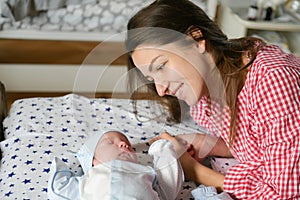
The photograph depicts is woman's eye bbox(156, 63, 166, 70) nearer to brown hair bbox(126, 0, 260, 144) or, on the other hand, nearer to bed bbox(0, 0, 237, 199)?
brown hair bbox(126, 0, 260, 144)

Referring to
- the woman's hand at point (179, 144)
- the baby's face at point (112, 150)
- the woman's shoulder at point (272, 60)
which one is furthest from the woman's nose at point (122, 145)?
the woman's shoulder at point (272, 60)

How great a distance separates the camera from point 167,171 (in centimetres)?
126

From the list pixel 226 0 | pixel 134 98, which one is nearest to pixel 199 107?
pixel 134 98

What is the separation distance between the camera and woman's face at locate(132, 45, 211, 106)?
3.87 ft

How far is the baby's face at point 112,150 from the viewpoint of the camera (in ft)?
4.09

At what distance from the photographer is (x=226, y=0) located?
8.99 feet

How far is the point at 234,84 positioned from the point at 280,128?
0.21 m

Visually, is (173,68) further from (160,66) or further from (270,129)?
(270,129)

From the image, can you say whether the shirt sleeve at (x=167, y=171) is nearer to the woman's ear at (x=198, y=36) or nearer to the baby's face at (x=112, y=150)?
the baby's face at (x=112, y=150)

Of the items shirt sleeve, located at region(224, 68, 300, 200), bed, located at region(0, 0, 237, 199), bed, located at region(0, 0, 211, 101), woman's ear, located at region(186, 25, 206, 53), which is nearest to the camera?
shirt sleeve, located at region(224, 68, 300, 200)

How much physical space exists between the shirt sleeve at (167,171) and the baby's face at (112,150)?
8 cm

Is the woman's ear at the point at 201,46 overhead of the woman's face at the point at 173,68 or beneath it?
overhead

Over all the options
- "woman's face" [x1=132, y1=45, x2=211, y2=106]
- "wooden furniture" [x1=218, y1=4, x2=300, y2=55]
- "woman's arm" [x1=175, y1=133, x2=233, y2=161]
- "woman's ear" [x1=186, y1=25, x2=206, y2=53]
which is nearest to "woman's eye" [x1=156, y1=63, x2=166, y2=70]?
"woman's face" [x1=132, y1=45, x2=211, y2=106]

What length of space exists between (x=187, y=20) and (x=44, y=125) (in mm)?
667
